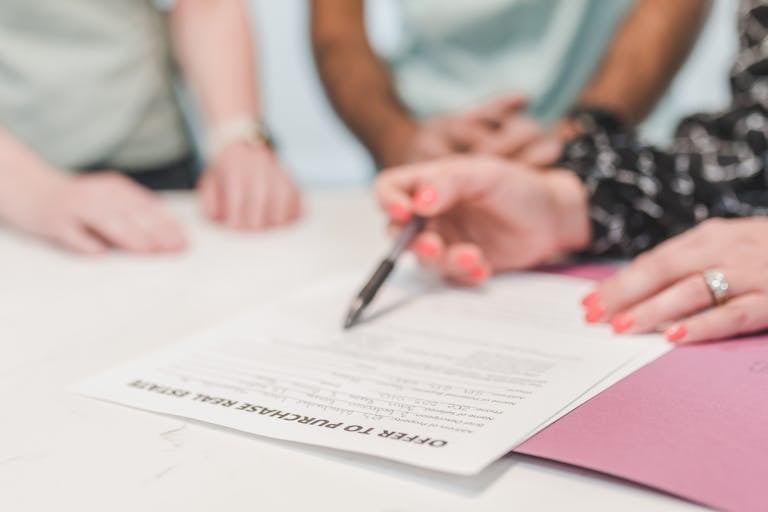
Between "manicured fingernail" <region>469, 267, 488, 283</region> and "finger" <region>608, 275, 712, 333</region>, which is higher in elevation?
"manicured fingernail" <region>469, 267, 488, 283</region>

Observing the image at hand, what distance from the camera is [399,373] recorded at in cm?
53

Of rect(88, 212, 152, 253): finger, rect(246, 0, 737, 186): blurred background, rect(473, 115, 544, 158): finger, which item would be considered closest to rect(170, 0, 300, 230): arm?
rect(88, 212, 152, 253): finger

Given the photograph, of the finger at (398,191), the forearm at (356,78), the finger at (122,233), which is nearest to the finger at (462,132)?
the forearm at (356,78)

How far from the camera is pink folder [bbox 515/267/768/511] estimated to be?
389mm

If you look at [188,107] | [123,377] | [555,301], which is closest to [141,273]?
[123,377]

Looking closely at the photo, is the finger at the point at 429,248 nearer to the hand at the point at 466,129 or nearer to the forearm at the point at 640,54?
the hand at the point at 466,129

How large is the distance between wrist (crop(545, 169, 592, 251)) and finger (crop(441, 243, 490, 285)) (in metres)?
0.09

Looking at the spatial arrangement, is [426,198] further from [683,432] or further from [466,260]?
[683,432]

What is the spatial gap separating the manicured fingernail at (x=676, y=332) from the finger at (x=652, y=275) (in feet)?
0.16

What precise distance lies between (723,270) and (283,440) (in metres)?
0.33

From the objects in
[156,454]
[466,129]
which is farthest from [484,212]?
[156,454]

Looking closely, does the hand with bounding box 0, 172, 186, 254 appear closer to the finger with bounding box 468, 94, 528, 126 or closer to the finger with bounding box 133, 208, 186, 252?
the finger with bounding box 133, 208, 186, 252

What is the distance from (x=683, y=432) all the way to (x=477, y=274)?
11.5 inches

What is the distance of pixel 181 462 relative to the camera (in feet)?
1.42
